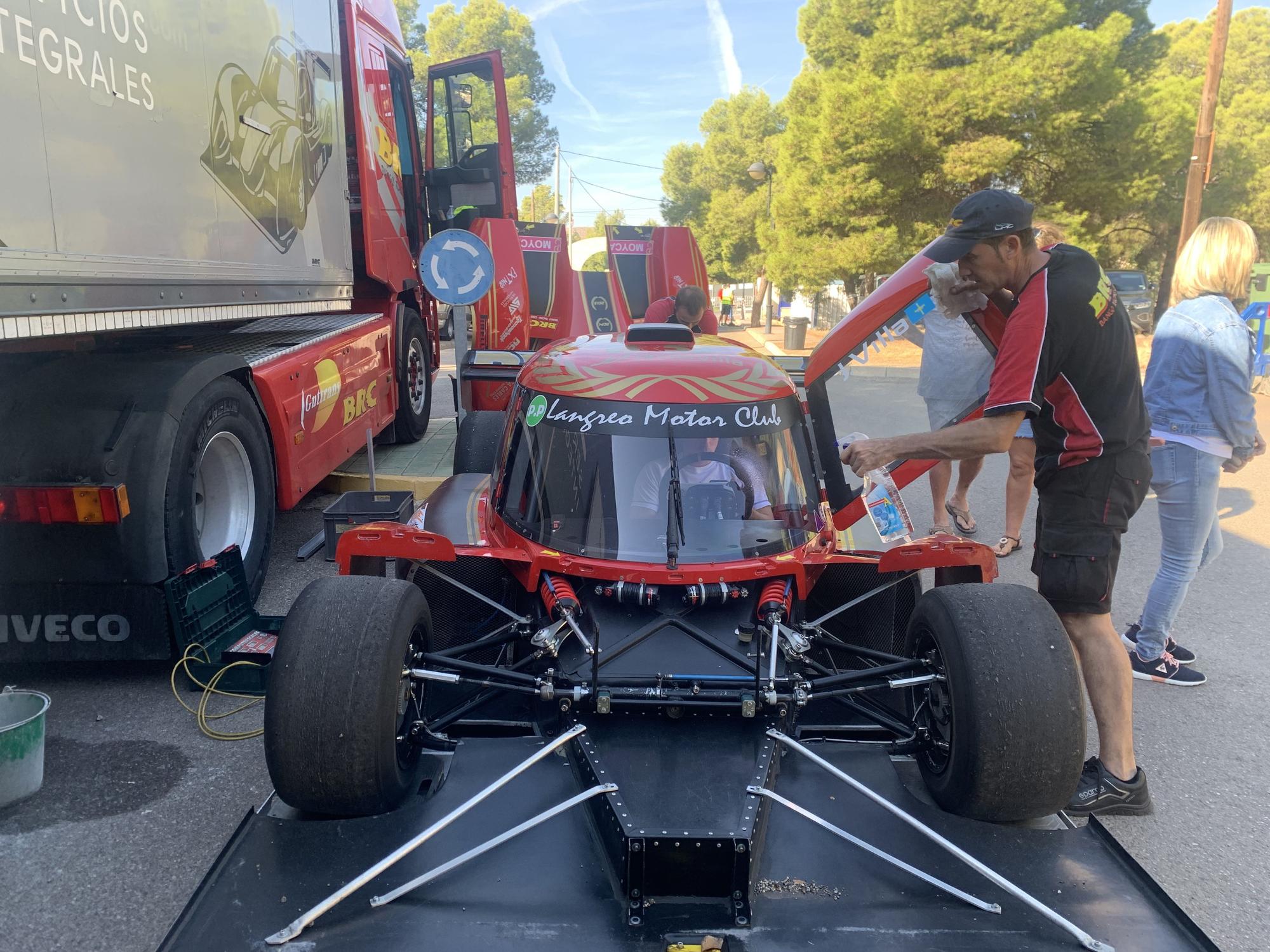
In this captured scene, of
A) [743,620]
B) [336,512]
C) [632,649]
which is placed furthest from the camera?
[336,512]

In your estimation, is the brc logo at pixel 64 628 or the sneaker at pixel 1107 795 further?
the brc logo at pixel 64 628

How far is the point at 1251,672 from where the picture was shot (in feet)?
14.8

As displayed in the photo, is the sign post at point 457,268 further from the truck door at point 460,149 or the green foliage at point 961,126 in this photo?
the green foliage at point 961,126

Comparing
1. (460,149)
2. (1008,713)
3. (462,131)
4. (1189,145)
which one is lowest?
(1008,713)

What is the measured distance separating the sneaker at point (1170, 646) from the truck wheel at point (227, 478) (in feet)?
14.9

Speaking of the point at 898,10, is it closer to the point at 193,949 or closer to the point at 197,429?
the point at 197,429

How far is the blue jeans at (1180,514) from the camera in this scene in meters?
4.04

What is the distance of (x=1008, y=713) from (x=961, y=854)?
0.45 meters

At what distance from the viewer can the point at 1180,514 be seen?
411 cm

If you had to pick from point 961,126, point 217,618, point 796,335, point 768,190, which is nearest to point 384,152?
point 217,618

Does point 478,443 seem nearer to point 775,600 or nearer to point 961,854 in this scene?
point 775,600

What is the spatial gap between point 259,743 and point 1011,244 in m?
3.46

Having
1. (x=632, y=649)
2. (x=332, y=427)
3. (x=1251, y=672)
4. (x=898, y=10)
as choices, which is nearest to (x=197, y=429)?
(x=332, y=427)

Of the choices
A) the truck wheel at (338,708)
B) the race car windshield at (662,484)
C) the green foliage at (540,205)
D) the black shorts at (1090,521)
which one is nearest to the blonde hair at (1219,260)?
the black shorts at (1090,521)
